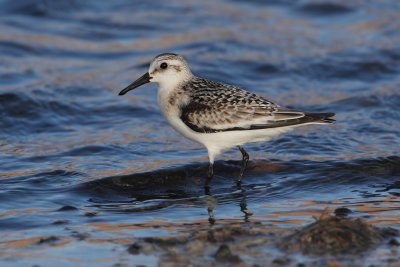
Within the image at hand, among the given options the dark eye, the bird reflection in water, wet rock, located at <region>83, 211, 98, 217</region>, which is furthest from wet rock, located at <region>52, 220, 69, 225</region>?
the dark eye

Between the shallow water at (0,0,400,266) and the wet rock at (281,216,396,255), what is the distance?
96 cm

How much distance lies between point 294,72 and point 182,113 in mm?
6905

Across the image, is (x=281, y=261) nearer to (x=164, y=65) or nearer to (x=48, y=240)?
(x=48, y=240)

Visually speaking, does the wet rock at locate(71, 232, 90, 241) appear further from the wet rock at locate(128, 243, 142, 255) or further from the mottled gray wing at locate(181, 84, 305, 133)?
the mottled gray wing at locate(181, 84, 305, 133)

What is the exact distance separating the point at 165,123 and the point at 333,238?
668 centimetres

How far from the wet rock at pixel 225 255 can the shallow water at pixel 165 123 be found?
0.57 m

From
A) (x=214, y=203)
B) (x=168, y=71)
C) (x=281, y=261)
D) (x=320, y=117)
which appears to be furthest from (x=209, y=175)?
(x=281, y=261)

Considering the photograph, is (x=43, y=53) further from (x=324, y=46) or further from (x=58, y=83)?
(x=324, y=46)

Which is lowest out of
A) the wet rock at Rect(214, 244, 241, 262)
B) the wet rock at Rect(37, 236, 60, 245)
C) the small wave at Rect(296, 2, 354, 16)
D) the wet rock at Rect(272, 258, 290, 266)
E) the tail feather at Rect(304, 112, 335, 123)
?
the wet rock at Rect(37, 236, 60, 245)

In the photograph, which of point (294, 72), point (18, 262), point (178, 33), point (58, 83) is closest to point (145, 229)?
point (18, 262)

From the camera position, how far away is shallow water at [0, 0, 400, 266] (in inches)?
359

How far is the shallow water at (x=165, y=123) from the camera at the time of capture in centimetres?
912

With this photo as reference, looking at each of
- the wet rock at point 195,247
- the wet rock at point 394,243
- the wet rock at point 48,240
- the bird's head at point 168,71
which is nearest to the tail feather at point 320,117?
the bird's head at point 168,71

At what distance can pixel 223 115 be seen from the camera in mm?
10117
